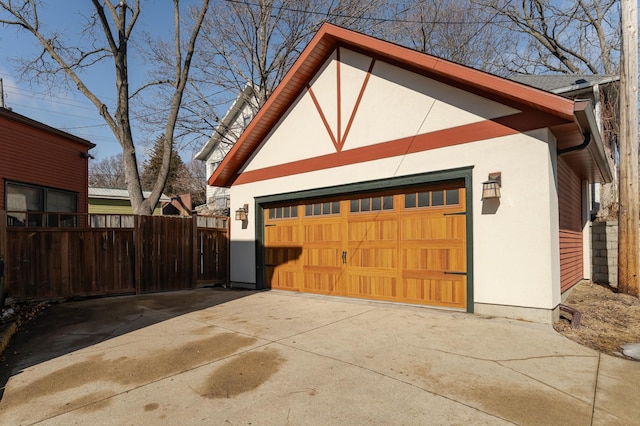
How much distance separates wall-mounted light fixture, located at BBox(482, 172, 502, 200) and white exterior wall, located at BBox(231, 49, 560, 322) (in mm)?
87

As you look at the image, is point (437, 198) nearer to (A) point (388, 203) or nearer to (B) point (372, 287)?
(A) point (388, 203)

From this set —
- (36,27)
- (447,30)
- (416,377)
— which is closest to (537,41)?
(447,30)

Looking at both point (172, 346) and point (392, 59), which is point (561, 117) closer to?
point (392, 59)

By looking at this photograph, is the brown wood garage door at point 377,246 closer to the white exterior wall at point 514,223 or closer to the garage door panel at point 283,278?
the garage door panel at point 283,278

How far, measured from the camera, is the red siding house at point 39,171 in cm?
899

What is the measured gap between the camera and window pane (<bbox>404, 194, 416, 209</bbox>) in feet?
21.1

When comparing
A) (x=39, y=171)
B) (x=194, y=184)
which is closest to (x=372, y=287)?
(x=39, y=171)

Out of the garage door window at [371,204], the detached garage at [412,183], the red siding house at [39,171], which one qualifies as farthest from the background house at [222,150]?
the garage door window at [371,204]

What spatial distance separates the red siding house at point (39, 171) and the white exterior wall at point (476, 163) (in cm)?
687

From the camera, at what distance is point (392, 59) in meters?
6.64

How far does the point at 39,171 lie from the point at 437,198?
1096cm

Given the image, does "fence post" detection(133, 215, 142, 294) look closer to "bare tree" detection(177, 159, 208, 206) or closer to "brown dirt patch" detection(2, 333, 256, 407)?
"brown dirt patch" detection(2, 333, 256, 407)

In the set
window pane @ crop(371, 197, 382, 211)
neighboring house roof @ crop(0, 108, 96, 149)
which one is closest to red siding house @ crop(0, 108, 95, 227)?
neighboring house roof @ crop(0, 108, 96, 149)

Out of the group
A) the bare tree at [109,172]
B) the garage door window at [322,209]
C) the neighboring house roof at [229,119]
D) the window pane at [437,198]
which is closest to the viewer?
the window pane at [437,198]
